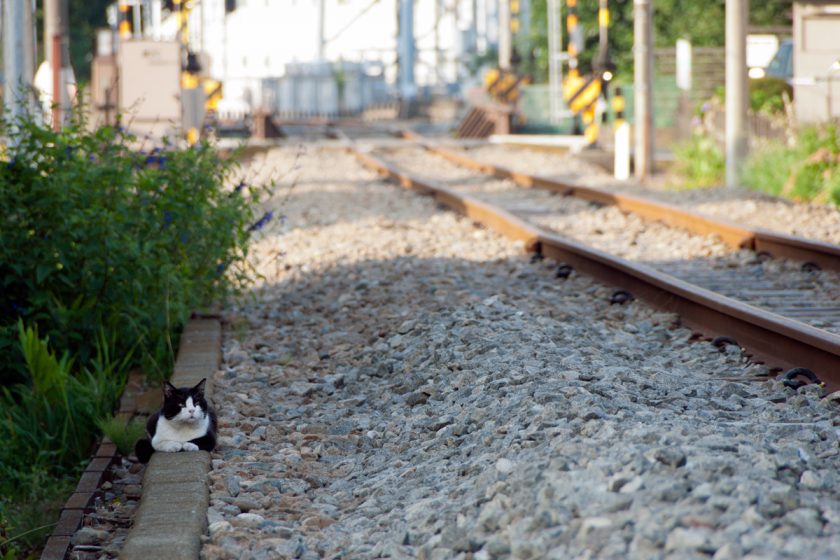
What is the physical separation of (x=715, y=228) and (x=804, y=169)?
3533mm

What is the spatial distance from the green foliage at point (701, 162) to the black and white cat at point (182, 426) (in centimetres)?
1152

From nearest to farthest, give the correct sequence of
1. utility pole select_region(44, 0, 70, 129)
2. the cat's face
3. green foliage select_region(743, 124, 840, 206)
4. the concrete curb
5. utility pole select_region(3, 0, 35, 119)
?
the concrete curb → the cat's face → utility pole select_region(3, 0, 35, 119) → utility pole select_region(44, 0, 70, 129) → green foliage select_region(743, 124, 840, 206)

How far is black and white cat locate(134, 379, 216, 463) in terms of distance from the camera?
4.87 meters

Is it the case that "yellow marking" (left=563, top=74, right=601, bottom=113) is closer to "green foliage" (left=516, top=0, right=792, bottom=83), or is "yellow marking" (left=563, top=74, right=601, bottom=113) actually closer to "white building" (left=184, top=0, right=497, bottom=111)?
"green foliage" (left=516, top=0, right=792, bottom=83)

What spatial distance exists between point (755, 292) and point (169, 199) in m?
3.44

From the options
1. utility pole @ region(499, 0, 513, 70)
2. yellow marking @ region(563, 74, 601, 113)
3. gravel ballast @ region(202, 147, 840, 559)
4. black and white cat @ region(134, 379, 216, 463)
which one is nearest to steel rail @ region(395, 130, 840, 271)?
gravel ballast @ region(202, 147, 840, 559)

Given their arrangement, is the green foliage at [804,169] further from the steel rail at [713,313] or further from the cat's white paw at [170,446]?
the cat's white paw at [170,446]

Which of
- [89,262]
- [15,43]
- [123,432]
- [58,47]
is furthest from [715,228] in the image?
[58,47]

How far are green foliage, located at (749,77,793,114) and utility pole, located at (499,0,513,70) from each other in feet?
30.2

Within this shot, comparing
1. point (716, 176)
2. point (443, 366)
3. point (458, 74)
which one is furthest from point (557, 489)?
point (458, 74)

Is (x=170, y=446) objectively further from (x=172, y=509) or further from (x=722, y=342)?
(x=722, y=342)

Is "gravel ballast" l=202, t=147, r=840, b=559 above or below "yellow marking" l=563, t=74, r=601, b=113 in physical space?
below

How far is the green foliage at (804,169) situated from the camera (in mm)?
12977

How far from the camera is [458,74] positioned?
193 feet
